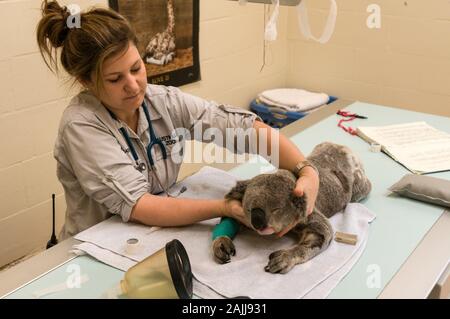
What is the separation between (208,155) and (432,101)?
50.6 inches

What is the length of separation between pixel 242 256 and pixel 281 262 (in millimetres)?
107

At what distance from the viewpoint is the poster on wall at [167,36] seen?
6.91 feet

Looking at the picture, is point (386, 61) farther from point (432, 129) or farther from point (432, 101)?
point (432, 129)

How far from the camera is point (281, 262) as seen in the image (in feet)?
3.50

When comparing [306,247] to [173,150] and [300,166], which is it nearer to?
[300,166]

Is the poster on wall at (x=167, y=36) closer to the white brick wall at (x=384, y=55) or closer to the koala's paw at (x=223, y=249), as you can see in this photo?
the white brick wall at (x=384, y=55)

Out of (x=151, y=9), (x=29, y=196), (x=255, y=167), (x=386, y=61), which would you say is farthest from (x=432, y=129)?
(x=29, y=196)

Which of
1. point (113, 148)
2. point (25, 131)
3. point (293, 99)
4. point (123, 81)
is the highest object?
point (123, 81)

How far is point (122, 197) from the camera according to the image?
4.00 feet

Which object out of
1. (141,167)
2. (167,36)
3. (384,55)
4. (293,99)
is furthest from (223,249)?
(384,55)

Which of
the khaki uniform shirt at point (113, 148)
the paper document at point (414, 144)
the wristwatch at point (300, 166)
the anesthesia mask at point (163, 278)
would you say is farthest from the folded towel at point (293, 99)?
the anesthesia mask at point (163, 278)

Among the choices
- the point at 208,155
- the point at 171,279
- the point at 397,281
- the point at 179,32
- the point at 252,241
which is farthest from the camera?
the point at 208,155

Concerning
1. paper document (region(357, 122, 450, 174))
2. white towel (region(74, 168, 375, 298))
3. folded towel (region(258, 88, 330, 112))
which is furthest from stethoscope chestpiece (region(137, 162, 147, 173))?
folded towel (region(258, 88, 330, 112))

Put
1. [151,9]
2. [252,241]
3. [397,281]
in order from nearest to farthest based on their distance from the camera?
1. [397,281]
2. [252,241]
3. [151,9]
